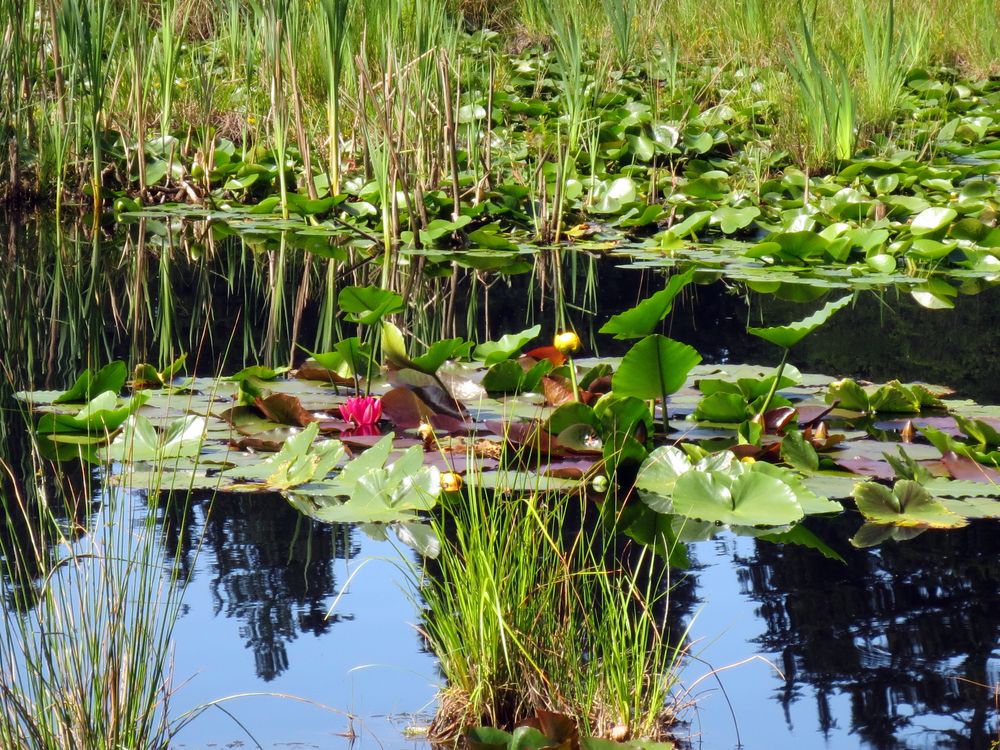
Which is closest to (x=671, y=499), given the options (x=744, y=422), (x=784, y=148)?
(x=744, y=422)

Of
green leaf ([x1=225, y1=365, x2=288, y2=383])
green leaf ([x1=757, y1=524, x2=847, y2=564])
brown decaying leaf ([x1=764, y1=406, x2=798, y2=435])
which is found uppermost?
green leaf ([x1=225, y1=365, x2=288, y2=383])

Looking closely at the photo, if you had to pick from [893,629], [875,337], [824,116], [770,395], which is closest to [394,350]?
[770,395]

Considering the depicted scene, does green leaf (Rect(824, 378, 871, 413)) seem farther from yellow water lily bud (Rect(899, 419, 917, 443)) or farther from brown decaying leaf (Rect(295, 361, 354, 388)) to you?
brown decaying leaf (Rect(295, 361, 354, 388))

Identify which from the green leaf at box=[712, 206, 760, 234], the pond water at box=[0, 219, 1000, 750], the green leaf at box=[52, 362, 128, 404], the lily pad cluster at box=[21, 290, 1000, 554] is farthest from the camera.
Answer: the green leaf at box=[712, 206, 760, 234]

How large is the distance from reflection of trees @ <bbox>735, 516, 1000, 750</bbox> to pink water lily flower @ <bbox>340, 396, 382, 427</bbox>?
39.9 inches

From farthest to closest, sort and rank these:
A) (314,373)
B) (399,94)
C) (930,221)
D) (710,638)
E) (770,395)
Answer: (399,94), (930,221), (314,373), (770,395), (710,638)

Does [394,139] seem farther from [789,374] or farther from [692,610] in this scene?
[692,610]

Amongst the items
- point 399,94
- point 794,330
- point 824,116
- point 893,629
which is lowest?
point 893,629

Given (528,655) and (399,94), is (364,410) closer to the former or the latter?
(528,655)

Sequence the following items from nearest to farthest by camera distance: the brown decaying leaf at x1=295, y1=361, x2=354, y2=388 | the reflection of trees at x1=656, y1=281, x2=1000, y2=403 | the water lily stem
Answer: the water lily stem → the brown decaying leaf at x1=295, y1=361, x2=354, y2=388 → the reflection of trees at x1=656, y1=281, x2=1000, y2=403

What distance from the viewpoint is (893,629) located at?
2.15 meters

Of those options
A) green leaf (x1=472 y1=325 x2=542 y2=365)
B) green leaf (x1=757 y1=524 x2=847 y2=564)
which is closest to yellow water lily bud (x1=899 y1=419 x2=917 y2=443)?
green leaf (x1=757 y1=524 x2=847 y2=564)

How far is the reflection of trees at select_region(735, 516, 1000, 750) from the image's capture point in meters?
1.86

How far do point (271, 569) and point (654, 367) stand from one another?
98 centimetres
